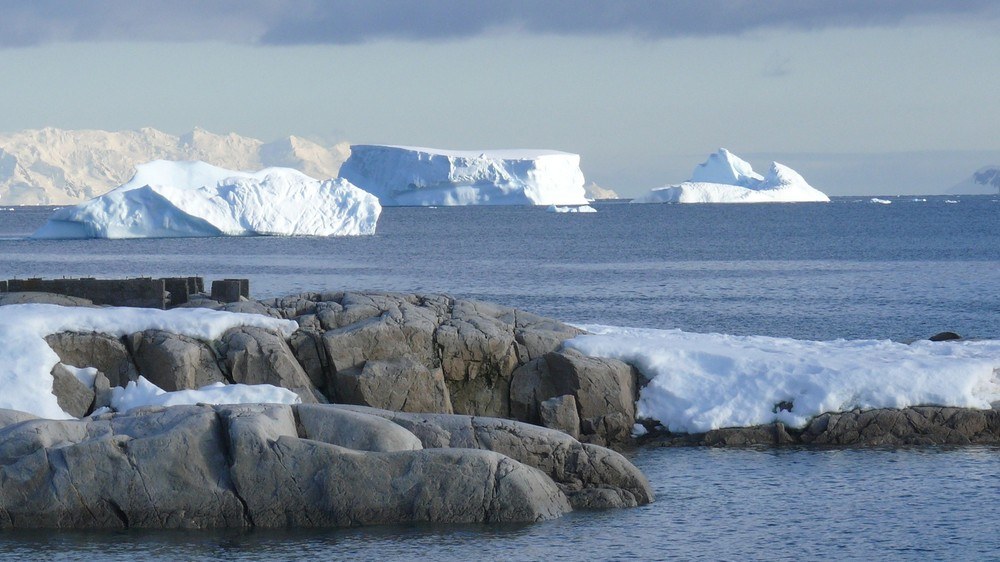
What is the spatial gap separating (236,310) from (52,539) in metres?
8.74

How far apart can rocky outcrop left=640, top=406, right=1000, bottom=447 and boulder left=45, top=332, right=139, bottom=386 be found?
30.6 feet

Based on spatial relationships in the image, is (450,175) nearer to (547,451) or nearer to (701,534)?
(547,451)

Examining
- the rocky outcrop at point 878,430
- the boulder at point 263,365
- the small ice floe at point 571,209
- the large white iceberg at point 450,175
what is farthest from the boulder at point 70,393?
the small ice floe at point 571,209

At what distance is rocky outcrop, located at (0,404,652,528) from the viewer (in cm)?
1569

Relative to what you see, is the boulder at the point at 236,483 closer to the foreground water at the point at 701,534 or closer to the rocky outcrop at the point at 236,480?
the rocky outcrop at the point at 236,480

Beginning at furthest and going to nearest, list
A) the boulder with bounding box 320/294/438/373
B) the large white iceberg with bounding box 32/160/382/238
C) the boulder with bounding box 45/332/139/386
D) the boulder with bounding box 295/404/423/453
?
1. the large white iceberg with bounding box 32/160/382/238
2. the boulder with bounding box 320/294/438/373
3. the boulder with bounding box 45/332/139/386
4. the boulder with bounding box 295/404/423/453

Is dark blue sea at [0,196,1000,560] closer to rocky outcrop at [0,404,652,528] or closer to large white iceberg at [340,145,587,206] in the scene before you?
rocky outcrop at [0,404,652,528]

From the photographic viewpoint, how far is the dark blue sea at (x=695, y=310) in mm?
14914

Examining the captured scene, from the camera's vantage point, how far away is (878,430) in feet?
69.5

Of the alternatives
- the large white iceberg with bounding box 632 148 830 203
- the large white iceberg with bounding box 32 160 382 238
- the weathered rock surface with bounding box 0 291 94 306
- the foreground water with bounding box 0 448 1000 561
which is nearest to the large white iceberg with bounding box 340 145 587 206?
the large white iceberg with bounding box 632 148 830 203

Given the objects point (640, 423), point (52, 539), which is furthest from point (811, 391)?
point (52, 539)

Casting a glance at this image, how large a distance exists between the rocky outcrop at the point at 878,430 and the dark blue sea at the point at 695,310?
0.63m

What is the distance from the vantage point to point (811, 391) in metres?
22.0

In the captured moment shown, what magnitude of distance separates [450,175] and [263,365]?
118 meters
